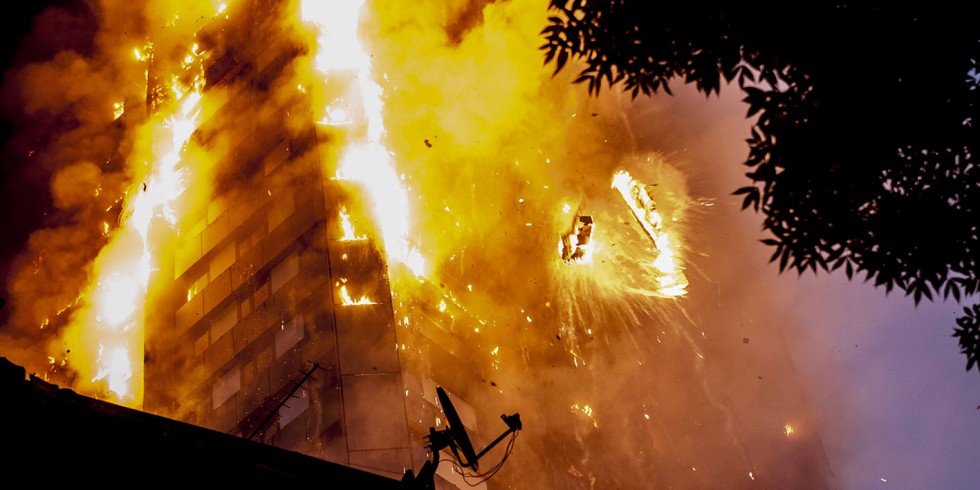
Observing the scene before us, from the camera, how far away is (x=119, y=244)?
23938 mm

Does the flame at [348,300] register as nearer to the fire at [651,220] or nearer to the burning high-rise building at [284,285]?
the burning high-rise building at [284,285]

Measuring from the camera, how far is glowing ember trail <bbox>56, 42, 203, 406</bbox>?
72.1 ft

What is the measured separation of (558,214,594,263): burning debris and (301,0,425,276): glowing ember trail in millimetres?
4655

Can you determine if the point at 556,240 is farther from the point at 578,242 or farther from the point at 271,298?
the point at 271,298

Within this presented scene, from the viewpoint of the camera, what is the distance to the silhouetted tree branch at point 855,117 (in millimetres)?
6160

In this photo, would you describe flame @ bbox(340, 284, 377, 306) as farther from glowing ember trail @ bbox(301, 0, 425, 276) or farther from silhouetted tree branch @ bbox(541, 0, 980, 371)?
silhouetted tree branch @ bbox(541, 0, 980, 371)

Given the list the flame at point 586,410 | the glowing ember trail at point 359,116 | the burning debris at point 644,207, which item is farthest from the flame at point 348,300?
the burning debris at point 644,207

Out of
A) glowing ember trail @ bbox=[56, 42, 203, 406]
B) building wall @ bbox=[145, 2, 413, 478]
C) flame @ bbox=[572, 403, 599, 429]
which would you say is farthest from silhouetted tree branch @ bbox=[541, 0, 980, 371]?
glowing ember trail @ bbox=[56, 42, 203, 406]

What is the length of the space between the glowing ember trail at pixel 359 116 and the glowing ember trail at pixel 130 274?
5222 millimetres

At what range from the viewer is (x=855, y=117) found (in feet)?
20.3

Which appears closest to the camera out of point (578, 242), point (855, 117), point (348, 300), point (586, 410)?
point (855, 117)

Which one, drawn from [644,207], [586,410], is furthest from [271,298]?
[644,207]

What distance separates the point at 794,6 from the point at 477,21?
56.1 ft

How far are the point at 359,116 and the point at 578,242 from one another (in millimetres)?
8027
